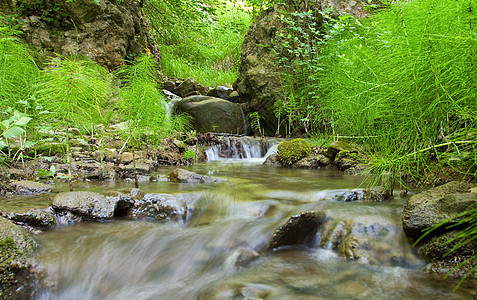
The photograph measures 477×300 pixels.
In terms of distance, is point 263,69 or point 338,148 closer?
point 338,148

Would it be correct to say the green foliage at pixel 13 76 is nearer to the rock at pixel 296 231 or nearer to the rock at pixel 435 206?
the rock at pixel 296 231

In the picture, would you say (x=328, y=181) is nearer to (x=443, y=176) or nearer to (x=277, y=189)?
(x=277, y=189)

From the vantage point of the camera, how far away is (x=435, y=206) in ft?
6.88

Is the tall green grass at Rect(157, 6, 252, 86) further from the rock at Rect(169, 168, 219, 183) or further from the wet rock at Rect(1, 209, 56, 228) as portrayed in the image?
the wet rock at Rect(1, 209, 56, 228)

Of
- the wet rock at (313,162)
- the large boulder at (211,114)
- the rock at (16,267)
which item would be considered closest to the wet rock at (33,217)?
the rock at (16,267)

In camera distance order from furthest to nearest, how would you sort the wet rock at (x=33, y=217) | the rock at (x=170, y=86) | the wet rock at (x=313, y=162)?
the rock at (x=170, y=86) → the wet rock at (x=313, y=162) → the wet rock at (x=33, y=217)

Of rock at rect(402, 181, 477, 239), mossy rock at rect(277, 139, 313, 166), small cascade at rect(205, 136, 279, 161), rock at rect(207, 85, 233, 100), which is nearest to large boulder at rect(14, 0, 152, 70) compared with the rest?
small cascade at rect(205, 136, 279, 161)

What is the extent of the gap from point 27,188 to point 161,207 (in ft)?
4.87

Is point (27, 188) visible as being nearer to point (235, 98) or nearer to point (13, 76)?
point (13, 76)

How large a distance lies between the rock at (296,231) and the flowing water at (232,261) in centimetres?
7

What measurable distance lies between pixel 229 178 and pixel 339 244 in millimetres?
2552

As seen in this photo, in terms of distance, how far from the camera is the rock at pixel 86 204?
270 centimetres

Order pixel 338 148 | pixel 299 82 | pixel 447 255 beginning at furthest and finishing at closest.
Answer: pixel 299 82, pixel 338 148, pixel 447 255

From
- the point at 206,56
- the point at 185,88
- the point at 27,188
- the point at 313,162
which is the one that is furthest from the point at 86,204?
the point at 206,56
